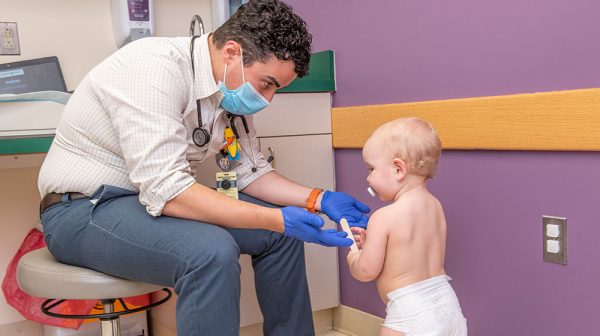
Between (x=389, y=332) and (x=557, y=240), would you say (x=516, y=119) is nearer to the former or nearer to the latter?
(x=557, y=240)

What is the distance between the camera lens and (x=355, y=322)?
2.22 m

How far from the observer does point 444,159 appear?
182 centimetres

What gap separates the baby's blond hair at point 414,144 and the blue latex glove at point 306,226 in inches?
10.8

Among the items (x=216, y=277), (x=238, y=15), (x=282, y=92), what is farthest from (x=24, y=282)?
(x=282, y=92)

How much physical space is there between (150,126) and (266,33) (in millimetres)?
360

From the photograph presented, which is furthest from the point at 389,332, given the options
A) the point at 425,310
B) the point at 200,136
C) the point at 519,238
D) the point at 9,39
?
the point at 9,39

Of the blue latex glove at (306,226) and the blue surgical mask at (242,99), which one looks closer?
the blue latex glove at (306,226)

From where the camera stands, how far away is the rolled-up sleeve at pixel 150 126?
1310 mm

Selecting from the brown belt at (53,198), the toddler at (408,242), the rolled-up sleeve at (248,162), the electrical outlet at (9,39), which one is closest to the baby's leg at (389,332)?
the toddler at (408,242)

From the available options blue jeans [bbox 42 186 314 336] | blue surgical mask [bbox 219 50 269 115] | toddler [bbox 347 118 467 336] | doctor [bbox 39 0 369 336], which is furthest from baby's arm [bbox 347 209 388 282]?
blue surgical mask [bbox 219 50 269 115]

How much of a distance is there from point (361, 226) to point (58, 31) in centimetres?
133

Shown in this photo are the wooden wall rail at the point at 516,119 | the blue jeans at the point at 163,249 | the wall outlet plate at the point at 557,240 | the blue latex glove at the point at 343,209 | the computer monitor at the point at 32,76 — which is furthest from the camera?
the computer monitor at the point at 32,76

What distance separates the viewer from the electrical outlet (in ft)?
6.83

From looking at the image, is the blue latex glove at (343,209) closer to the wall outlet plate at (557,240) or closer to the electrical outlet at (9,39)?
the wall outlet plate at (557,240)
